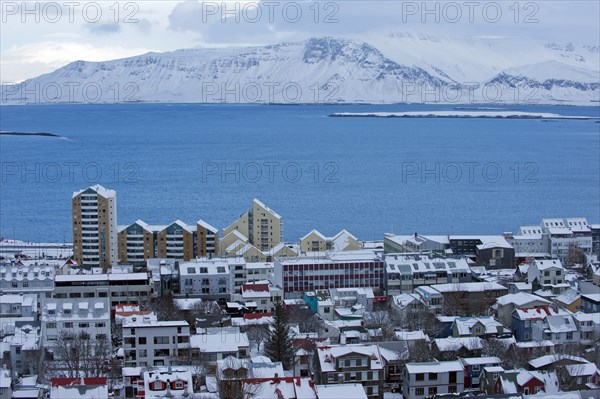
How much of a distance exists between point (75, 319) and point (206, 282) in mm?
2698

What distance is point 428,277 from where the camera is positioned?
12055 millimetres

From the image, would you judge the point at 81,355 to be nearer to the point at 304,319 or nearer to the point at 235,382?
the point at 235,382

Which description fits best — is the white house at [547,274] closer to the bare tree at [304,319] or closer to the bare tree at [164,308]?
the bare tree at [304,319]

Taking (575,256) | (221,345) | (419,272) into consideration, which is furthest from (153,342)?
(575,256)

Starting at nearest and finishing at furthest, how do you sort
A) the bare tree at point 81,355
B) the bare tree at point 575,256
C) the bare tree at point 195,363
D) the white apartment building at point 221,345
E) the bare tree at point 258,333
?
the bare tree at point 195,363 < the bare tree at point 81,355 < the white apartment building at point 221,345 < the bare tree at point 258,333 < the bare tree at point 575,256

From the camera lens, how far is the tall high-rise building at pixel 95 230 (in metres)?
13.9

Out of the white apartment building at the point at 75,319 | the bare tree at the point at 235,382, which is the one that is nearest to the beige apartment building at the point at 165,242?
the white apartment building at the point at 75,319

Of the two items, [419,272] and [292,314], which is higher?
[419,272]

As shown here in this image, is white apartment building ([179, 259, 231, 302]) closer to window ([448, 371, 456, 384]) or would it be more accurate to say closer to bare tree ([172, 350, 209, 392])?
bare tree ([172, 350, 209, 392])

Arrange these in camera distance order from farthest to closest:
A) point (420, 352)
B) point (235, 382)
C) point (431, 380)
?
1. point (420, 352)
2. point (431, 380)
3. point (235, 382)

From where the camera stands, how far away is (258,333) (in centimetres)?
925

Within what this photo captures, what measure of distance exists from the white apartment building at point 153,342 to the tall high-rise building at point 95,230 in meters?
5.35

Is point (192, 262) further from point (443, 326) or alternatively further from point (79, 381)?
point (79, 381)

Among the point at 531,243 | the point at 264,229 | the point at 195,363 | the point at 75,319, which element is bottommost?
the point at 195,363
